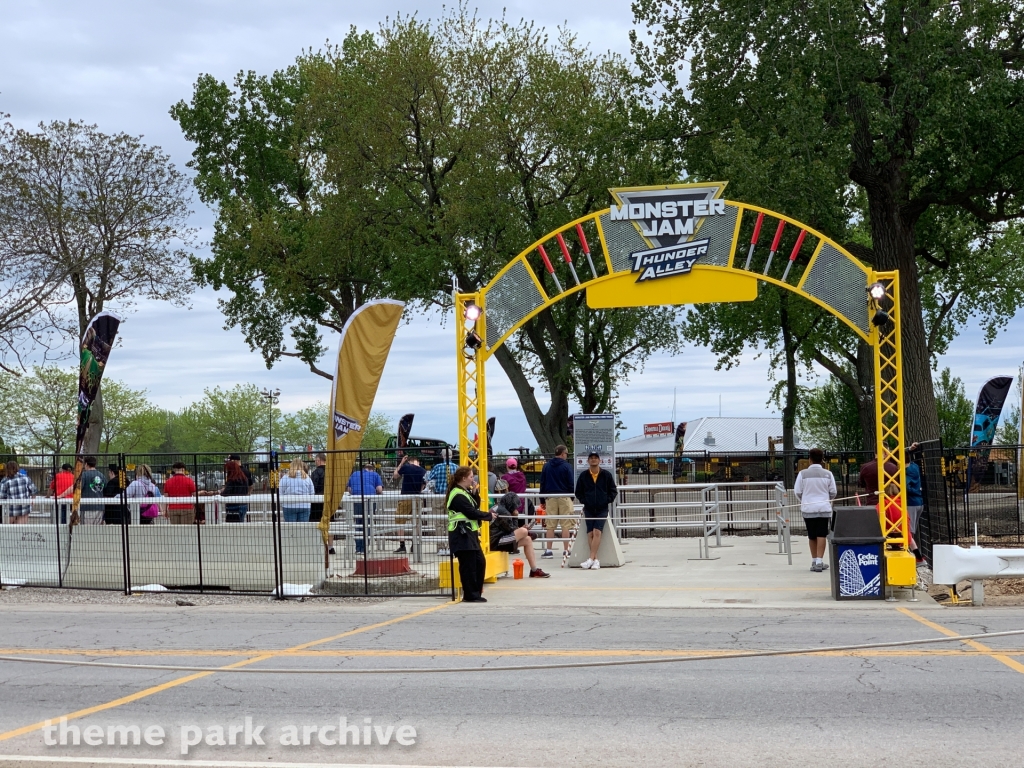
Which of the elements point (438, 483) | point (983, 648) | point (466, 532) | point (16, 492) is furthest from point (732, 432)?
point (983, 648)

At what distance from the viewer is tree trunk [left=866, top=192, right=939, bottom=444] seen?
25906 mm

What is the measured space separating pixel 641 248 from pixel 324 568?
6.39m

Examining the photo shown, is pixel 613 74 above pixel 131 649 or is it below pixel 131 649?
above

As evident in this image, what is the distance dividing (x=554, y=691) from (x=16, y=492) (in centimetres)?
1290

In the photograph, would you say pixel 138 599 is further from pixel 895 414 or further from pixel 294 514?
pixel 895 414

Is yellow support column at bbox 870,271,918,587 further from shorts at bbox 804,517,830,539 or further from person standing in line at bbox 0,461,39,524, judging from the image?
person standing in line at bbox 0,461,39,524

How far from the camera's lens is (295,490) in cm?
1716

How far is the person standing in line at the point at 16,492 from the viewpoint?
1783 centimetres

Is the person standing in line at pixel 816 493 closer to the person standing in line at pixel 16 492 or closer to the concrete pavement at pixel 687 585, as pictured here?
the concrete pavement at pixel 687 585

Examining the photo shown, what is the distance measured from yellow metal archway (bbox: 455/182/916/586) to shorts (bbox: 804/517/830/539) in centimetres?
120

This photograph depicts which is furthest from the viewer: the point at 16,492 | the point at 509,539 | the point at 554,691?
the point at 16,492

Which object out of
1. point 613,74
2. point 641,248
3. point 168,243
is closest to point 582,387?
point 613,74

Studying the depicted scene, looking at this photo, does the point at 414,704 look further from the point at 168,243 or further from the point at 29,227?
the point at 168,243

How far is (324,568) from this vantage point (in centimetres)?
1576
